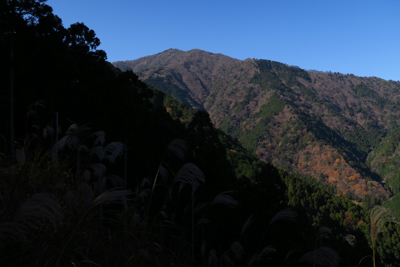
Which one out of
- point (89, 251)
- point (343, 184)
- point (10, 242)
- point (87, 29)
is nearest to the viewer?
point (10, 242)

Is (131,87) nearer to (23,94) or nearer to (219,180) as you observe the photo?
(23,94)

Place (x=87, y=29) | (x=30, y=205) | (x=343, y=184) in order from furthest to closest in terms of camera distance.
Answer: (x=343, y=184) < (x=87, y=29) < (x=30, y=205)

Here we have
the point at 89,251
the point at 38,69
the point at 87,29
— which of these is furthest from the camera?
the point at 87,29

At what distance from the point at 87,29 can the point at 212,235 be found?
65.7 feet

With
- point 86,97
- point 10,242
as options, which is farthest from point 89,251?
point 86,97

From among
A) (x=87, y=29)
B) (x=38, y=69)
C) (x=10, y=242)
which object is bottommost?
(x=10, y=242)

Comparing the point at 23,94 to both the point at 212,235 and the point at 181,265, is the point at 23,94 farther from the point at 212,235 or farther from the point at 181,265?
the point at 181,265

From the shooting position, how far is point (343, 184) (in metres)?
197

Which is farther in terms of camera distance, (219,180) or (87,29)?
(87,29)

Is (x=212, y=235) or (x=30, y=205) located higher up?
(x=30, y=205)

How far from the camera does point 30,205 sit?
1.68m

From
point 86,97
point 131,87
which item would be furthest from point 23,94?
point 131,87

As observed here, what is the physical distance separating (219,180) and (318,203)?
108797 millimetres

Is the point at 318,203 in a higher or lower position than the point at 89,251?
lower
